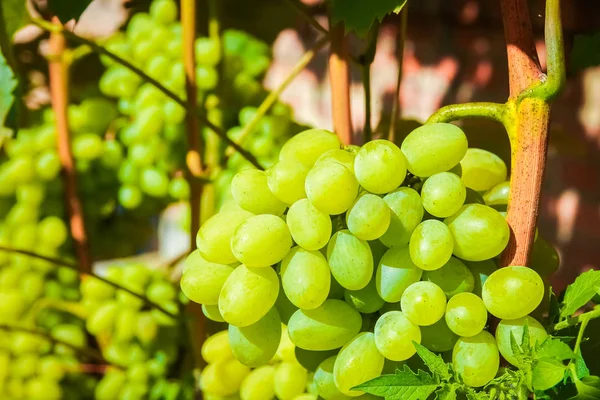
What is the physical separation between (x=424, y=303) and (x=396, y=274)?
0.9 inches

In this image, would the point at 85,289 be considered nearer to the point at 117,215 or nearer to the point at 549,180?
the point at 117,215

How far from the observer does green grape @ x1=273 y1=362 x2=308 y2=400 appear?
46 centimetres

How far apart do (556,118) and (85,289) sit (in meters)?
0.68

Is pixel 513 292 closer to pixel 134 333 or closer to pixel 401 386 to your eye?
pixel 401 386

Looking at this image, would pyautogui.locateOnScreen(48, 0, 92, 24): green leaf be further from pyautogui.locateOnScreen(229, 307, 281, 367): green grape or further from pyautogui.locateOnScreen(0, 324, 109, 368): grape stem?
pyautogui.locateOnScreen(0, 324, 109, 368): grape stem

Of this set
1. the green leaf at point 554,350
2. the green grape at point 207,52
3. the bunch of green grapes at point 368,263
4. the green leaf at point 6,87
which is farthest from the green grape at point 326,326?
the green grape at point 207,52

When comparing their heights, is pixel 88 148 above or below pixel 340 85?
below

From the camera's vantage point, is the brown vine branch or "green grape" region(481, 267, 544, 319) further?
the brown vine branch

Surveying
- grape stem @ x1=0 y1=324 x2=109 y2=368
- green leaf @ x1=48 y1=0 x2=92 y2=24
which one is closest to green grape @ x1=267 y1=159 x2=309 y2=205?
green leaf @ x1=48 y1=0 x2=92 y2=24

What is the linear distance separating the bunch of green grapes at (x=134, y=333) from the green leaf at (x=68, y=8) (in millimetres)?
340

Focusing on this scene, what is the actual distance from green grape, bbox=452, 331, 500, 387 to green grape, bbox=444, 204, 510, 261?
1.8 inches

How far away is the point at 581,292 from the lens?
1.06 ft

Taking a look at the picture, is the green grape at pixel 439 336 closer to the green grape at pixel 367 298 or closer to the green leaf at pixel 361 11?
the green grape at pixel 367 298

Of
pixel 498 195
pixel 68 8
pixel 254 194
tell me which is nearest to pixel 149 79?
pixel 68 8
